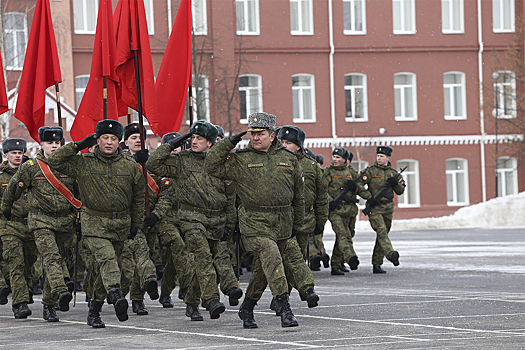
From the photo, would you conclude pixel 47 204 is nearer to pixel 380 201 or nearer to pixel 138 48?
pixel 138 48

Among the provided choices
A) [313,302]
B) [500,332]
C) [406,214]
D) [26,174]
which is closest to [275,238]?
[313,302]

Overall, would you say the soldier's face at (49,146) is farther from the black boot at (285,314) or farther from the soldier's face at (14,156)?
the black boot at (285,314)

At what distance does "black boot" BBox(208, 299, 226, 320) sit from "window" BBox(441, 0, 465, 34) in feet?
103

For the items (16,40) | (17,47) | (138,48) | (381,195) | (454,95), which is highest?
(16,40)

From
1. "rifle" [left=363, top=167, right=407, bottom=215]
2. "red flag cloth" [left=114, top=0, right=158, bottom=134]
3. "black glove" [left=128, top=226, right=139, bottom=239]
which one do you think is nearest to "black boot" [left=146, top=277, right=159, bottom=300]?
"black glove" [left=128, top=226, right=139, bottom=239]

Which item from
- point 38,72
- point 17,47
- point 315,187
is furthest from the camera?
point 17,47

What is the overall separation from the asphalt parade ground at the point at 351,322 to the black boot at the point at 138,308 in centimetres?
12

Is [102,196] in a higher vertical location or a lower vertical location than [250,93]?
lower

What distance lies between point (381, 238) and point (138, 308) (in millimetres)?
6018

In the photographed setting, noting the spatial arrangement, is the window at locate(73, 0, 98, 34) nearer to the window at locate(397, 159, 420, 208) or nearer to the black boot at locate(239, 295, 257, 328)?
the window at locate(397, 159, 420, 208)

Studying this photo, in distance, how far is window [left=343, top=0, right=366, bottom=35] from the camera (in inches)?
1491

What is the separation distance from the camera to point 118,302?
8641 mm

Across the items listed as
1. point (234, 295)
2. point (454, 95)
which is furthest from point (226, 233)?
point (454, 95)

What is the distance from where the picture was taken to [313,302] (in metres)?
8.88
